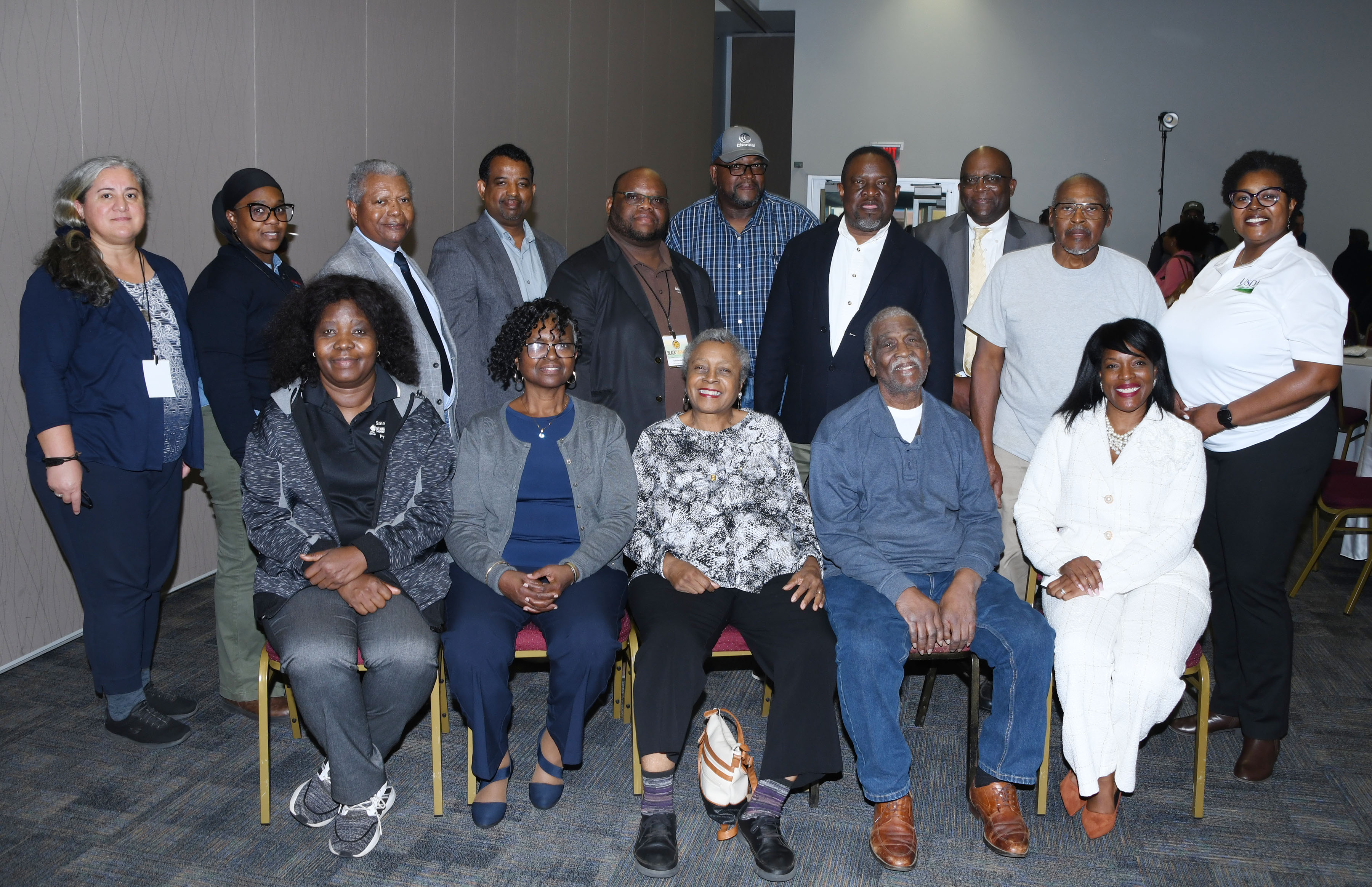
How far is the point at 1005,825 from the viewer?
262 cm

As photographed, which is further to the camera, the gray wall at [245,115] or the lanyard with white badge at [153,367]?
the gray wall at [245,115]

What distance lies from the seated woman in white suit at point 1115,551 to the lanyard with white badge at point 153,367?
277 cm

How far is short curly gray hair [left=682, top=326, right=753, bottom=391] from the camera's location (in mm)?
3029

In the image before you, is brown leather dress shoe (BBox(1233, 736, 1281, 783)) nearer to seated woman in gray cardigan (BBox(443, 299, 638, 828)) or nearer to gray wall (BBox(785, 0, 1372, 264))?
seated woman in gray cardigan (BBox(443, 299, 638, 828))

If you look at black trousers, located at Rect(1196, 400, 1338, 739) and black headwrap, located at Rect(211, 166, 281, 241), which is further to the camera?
black headwrap, located at Rect(211, 166, 281, 241)

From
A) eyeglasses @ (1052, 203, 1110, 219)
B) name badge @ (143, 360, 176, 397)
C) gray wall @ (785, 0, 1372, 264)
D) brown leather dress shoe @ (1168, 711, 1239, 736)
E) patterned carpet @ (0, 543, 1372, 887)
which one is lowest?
patterned carpet @ (0, 543, 1372, 887)

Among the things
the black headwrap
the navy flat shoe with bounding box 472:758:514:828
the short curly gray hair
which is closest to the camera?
the navy flat shoe with bounding box 472:758:514:828

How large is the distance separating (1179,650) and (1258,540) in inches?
22.3

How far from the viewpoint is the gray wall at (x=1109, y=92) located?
10180mm

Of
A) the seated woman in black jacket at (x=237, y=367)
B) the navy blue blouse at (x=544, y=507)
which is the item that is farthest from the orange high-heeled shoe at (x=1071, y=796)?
the seated woman in black jacket at (x=237, y=367)

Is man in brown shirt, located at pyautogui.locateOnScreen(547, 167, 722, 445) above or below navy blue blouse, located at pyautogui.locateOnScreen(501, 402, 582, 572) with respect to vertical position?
above

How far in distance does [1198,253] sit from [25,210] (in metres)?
8.02

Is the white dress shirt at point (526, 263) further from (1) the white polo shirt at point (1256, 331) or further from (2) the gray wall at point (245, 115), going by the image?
(1) the white polo shirt at point (1256, 331)

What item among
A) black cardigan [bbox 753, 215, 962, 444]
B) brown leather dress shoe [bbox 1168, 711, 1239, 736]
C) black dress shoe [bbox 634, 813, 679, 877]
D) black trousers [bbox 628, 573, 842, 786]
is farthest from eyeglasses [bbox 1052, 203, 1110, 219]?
black dress shoe [bbox 634, 813, 679, 877]
